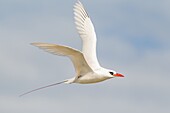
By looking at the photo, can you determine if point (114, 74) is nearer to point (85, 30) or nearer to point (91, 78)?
point (91, 78)

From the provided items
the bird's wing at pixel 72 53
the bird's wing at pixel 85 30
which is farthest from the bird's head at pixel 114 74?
the bird's wing at pixel 85 30

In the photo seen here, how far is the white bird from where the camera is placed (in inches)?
883

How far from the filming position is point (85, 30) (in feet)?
97.4

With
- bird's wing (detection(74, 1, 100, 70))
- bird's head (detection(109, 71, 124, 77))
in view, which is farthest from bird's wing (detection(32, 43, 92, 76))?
bird's wing (detection(74, 1, 100, 70))

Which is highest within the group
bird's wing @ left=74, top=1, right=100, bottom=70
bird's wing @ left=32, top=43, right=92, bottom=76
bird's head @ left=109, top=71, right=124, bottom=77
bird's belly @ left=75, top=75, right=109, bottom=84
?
bird's wing @ left=74, top=1, right=100, bottom=70

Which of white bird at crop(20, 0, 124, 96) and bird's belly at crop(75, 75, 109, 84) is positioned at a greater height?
white bird at crop(20, 0, 124, 96)

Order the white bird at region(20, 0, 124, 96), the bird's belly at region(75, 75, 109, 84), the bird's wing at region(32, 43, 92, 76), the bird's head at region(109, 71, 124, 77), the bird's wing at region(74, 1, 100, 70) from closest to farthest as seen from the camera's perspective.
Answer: the bird's wing at region(32, 43, 92, 76)
the white bird at region(20, 0, 124, 96)
the bird's belly at region(75, 75, 109, 84)
the bird's head at region(109, 71, 124, 77)
the bird's wing at region(74, 1, 100, 70)

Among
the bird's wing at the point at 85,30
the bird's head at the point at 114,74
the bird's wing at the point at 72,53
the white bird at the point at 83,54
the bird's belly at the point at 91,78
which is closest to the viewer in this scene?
the bird's wing at the point at 72,53

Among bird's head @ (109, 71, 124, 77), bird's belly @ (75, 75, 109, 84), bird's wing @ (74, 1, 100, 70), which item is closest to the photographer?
bird's belly @ (75, 75, 109, 84)

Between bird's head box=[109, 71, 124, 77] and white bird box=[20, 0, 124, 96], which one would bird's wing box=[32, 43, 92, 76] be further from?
bird's head box=[109, 71, 124, 77]

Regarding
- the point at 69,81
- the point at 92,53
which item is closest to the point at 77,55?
the point at 69,81

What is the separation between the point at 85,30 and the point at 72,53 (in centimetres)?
686

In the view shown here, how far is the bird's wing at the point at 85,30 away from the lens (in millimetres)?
28562

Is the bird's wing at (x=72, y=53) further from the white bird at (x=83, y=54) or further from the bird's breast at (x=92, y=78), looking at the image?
the bird's breast at (x=92, y=78)
